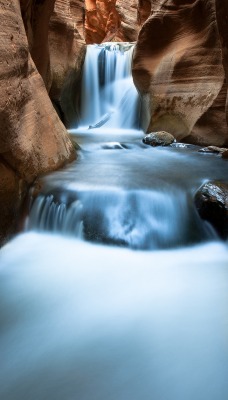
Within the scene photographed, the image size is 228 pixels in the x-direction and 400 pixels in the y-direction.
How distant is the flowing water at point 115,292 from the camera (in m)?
1.79

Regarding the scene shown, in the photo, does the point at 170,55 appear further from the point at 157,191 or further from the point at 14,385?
the point at 14,385

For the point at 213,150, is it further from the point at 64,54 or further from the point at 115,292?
the point at 64,54

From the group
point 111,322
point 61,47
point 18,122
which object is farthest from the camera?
point 61,47

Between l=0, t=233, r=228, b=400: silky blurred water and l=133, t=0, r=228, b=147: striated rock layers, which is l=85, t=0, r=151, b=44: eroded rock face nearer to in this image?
l=133, t=0, r=228, b=147: striated rock layers

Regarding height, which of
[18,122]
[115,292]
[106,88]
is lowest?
[115,292]

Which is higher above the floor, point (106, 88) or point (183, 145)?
point (106, 88)

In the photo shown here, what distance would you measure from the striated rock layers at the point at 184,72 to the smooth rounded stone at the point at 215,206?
295 cm

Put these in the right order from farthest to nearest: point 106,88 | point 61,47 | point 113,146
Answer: point 106,88 → point 61,47 → point 113,146

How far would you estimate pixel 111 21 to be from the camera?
20719 millimetres

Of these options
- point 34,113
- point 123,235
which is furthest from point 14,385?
point 34,113

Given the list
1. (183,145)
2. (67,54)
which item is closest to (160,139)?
(183,145)

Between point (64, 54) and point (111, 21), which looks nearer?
point (64, 54)

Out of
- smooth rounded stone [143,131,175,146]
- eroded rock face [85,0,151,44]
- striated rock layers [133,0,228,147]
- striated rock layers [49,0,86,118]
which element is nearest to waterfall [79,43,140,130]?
striated rock layers [49,0,86,118]

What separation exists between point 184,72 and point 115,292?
595 centimetres
